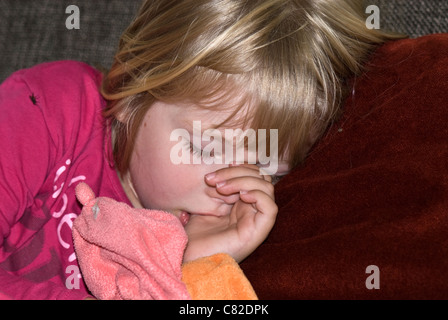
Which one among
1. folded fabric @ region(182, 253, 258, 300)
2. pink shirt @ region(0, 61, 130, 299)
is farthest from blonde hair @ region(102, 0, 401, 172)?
folded fabric @ region(182, 253, 258, 300)

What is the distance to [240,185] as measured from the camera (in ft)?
3.05

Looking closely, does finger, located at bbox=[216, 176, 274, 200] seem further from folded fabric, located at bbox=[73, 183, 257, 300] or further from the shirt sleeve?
the shirt sleeve

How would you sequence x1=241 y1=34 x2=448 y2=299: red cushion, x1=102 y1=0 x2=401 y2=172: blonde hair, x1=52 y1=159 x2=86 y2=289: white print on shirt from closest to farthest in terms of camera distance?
1. x1=241 y1=34 x2=448 y2=299: red cushion
2. x1=102 y1=0 x2=401 y2=172: blonde hair
3. x1=52 y1=159 x2=86 y2=289: white print on shirt

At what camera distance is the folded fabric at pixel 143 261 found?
82 cm

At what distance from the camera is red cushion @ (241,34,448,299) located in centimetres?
80

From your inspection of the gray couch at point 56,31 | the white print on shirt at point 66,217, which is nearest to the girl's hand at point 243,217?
the white print on shirt at point 66,217

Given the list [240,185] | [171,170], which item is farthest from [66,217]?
[240,185]

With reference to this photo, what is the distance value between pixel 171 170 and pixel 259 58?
227 millimetres

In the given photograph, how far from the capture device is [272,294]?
33.8 inches

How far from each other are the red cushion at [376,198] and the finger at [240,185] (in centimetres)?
6

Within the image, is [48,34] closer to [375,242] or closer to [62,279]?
[62,279]

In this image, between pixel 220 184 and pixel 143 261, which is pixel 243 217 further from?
pixel 143 261

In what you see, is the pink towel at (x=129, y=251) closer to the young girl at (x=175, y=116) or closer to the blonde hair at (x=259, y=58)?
the young girl at (x=175, y=116)

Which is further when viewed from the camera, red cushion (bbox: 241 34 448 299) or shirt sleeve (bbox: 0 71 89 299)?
shirt sleeve (bbox: 0 71 89 299)
